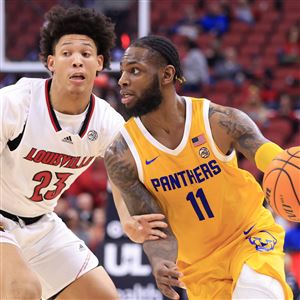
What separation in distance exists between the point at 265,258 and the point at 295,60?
10742mm

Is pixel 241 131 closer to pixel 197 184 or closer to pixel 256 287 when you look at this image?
pixel 197 184

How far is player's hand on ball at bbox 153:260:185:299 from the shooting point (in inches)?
161

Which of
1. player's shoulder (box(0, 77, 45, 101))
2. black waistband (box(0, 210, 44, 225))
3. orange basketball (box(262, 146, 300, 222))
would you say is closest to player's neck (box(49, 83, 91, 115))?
player's shoulder (box(0, 77, 45, 101))

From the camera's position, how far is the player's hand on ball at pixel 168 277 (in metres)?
4.08

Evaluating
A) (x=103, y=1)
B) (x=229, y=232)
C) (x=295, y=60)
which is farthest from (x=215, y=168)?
(x=295, y=60)

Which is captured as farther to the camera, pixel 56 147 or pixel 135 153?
pixel 56 147

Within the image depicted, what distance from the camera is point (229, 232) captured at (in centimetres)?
450

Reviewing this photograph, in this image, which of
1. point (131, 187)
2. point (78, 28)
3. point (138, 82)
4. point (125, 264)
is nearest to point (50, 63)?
point (78, 28)

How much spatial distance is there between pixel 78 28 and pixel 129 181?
4.03ft

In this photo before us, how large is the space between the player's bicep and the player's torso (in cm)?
5

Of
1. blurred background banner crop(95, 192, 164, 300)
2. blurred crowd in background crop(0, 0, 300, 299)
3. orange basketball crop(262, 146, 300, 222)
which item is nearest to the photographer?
orange basketball crop(262, 146, 300, 222)

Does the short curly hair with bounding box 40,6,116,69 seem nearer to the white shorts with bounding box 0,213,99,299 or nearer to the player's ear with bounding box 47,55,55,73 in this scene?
the player's ear with bounding box 47,55,55,73

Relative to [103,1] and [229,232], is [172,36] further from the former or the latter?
[229,232]

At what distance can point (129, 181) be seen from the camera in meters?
4.43
